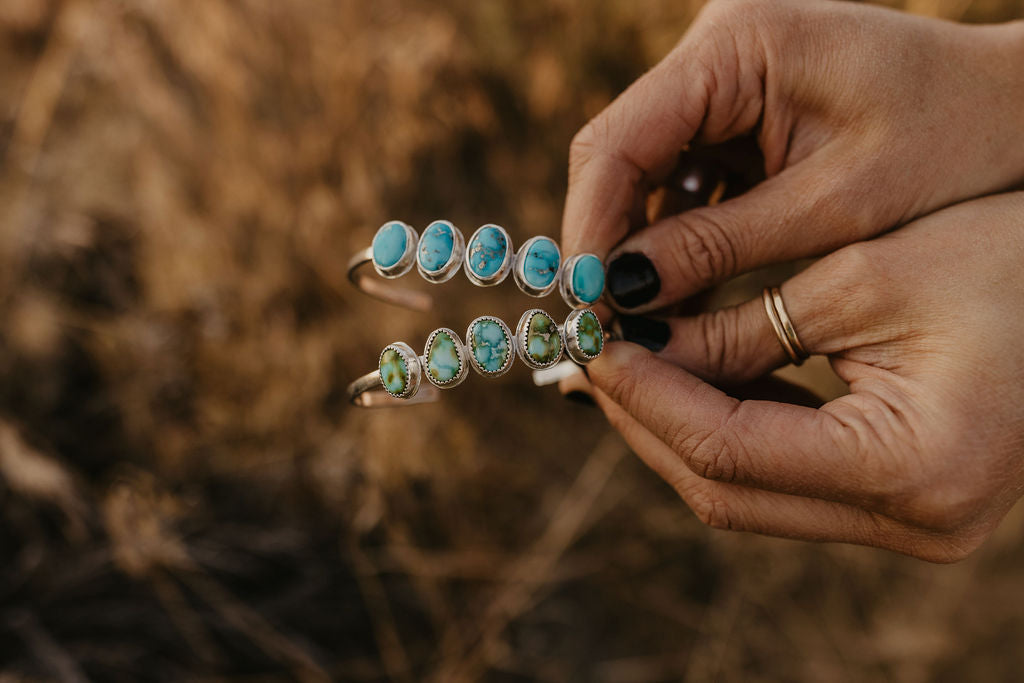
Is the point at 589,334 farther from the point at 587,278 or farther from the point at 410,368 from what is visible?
the point at 410,368

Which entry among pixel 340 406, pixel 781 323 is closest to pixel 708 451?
pixel 781 323

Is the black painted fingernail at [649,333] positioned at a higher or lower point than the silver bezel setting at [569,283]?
lower

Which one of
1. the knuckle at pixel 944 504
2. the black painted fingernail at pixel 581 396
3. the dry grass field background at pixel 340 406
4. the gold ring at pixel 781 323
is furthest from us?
the dry grass field background at pixel 340 406

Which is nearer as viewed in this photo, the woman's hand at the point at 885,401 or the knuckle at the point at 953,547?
the woman's hand at the point at 885,401

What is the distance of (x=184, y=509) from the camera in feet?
8.01

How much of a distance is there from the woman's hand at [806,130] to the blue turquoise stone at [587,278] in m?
0.14

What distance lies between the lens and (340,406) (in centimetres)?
270

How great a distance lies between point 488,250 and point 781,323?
78cm

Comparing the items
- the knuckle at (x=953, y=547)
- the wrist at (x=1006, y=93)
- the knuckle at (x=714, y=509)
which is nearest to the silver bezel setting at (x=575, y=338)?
the knuckle at (x=714, y=509)

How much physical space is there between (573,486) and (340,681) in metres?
1.24

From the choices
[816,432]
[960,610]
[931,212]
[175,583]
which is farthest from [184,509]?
[960,610]

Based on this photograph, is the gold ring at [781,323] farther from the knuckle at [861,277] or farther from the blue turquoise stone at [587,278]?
the blue turquoise stone at [587,278]

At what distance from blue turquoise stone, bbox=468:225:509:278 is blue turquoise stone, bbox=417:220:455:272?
0.06 meters

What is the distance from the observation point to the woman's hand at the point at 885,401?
4.28 ft
